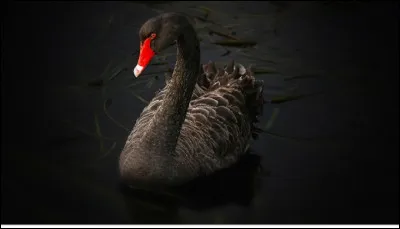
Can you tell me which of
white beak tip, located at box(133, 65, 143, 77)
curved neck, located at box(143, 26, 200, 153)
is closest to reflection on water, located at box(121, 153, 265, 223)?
curved neck, located at box(143, 26, 200, 153)

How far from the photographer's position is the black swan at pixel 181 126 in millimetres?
3549

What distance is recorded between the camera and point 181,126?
13.0 feet

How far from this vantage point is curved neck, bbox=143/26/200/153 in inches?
150

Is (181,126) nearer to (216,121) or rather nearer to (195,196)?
(216,121)

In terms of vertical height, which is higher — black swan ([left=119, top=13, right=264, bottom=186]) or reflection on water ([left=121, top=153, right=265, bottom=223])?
black swan ([left=119, top=13, right=264, bottom=186])

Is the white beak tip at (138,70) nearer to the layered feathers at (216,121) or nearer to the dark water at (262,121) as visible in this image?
the layered feathers at (216,121)

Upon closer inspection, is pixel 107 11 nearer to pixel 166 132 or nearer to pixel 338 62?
pixel 338 62

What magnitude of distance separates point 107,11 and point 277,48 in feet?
7.08

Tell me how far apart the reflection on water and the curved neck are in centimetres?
31

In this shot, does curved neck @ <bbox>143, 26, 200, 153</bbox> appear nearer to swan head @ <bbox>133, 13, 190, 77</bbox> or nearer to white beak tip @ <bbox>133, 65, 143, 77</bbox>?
swan head @ <bbox>133, 13, 190, 77</bbox>

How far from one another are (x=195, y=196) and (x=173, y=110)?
0.61 m

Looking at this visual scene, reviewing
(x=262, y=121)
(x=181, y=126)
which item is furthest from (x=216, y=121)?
(x=262, y=121)

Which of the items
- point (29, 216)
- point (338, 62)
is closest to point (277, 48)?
point (338, 62)

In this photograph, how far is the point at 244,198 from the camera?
3953 mm
